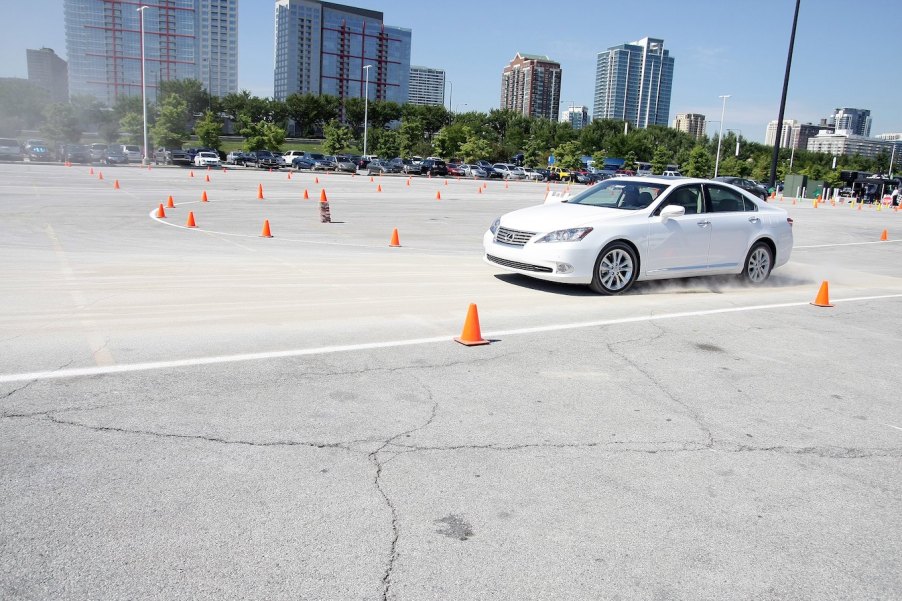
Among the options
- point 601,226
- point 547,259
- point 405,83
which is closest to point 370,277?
point 547,259

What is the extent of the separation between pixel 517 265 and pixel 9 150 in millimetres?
52407

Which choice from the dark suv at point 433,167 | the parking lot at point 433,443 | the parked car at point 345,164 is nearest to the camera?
the parking lot at point 433,443

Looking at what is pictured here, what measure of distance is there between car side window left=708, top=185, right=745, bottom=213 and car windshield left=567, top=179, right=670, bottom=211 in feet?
2.85

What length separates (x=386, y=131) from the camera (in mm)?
93812

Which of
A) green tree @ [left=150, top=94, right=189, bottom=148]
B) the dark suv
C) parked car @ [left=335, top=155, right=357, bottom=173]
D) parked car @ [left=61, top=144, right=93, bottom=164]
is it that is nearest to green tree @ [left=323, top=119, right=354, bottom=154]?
green tree @ [left=150, top=94, right=189, bottom=148]

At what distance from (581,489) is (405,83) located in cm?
18962

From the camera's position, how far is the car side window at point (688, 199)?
10.0 m

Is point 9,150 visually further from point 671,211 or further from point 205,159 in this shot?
point 671,211

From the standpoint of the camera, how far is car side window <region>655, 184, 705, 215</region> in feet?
33.0

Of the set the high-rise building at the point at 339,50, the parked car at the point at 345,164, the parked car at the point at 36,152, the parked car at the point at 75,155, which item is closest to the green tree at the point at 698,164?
the parked car at the point at 345,164

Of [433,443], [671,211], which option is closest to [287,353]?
[433,443]

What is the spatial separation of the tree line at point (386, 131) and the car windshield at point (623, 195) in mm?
67009

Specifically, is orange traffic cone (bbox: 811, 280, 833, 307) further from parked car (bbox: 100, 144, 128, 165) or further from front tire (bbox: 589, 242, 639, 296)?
parked car (bbox: 100, 144, 128, 165)

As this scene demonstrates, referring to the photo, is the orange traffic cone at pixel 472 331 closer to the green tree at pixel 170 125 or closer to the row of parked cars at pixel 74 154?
the row of parked cars at pixel 74 154
